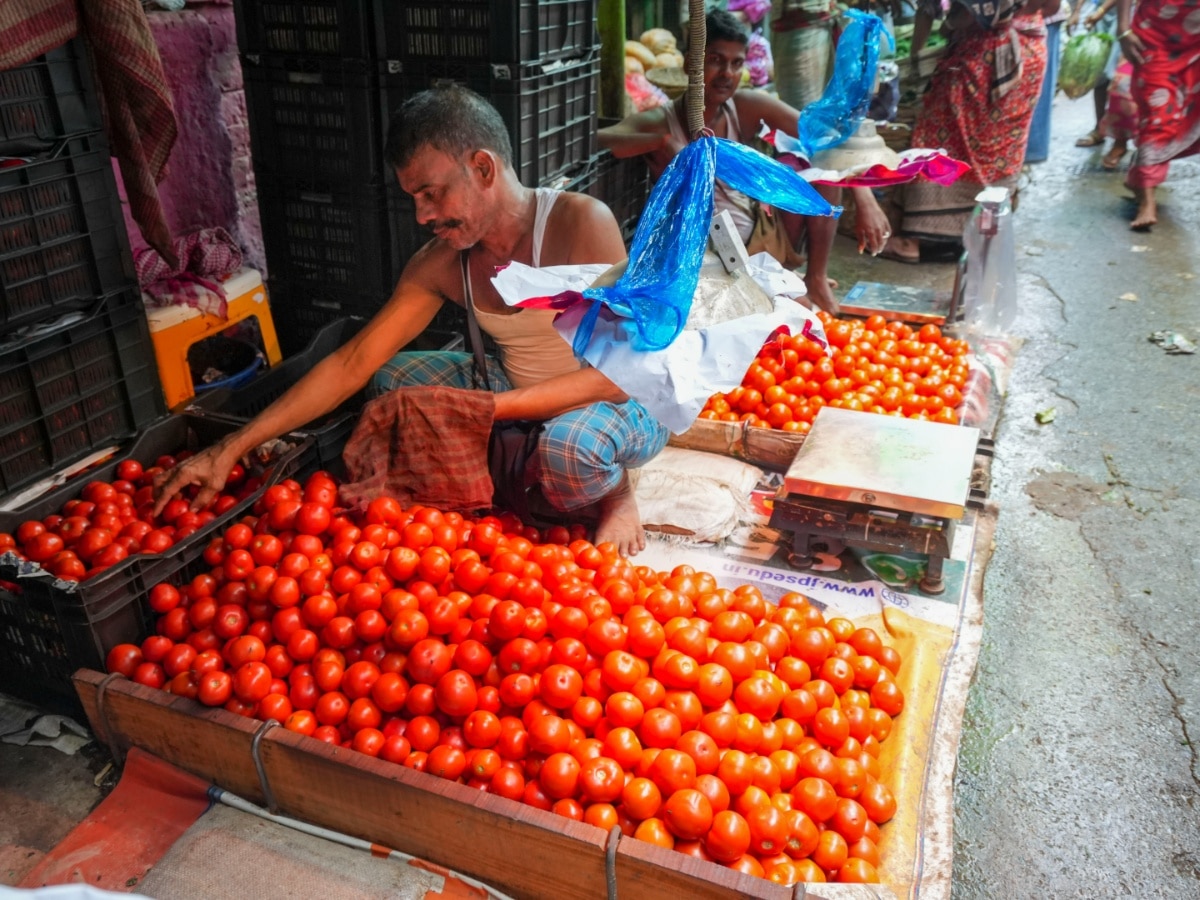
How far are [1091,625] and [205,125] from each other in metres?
4.29

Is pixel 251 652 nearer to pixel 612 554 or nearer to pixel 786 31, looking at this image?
pixel 612 554

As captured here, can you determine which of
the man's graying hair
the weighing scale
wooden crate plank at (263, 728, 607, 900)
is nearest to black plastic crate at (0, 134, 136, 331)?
the man's graying hair

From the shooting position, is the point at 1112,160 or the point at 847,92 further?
the point at 1112,160

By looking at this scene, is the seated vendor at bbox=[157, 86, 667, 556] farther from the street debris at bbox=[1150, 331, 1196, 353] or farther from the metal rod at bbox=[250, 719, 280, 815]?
the street debris at bbox=[1150, 331, 1196, 353]

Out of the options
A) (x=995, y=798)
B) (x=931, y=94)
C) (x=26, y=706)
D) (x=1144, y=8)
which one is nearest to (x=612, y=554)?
(x=995, y=798)

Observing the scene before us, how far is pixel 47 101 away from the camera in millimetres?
2932

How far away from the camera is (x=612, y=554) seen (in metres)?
2.70

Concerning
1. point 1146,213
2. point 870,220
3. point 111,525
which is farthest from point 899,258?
point 111,525

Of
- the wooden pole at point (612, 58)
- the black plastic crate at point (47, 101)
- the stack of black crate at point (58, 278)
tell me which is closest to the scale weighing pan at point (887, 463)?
the stack of black crate at point (58, 278)

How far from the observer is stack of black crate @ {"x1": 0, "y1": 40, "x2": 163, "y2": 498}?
288cm

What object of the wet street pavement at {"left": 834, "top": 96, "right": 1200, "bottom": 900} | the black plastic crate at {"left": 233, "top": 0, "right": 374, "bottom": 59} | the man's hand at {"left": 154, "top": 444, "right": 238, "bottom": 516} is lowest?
the wet street pavement at {"left": 834, "top": 96, "right": 1200, "bottom": 900}

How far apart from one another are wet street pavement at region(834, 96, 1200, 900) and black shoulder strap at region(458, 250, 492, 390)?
191 centimetres

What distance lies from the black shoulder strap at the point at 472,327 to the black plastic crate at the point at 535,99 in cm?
87

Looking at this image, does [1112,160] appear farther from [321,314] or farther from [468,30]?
[321,314]
